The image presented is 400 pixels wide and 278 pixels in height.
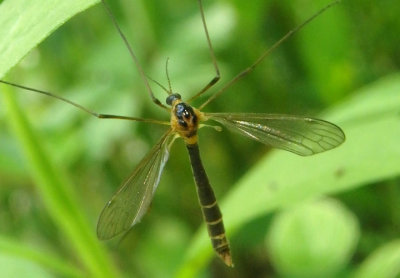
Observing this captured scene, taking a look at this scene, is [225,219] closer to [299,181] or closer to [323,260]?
[299,181]

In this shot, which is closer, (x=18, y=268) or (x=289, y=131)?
(x=289, y=131)

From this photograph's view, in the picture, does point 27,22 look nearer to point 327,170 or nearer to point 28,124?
point 28,124

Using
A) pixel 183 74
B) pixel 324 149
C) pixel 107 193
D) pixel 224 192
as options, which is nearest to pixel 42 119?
pixel 107 193

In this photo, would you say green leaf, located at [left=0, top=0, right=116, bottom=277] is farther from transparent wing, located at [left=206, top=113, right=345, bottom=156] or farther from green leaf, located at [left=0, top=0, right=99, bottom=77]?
transparent wing, located at [left=206, top=113, right=345, bottom=156]

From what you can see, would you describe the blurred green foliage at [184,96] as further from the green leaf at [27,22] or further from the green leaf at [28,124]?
the green leaf at [27,22]

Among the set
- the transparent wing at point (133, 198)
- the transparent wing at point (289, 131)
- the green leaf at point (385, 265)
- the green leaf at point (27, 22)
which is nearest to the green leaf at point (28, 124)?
the green leaf at point (27, 22)

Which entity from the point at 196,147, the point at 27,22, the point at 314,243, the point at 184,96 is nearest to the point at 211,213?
the point at 196,147

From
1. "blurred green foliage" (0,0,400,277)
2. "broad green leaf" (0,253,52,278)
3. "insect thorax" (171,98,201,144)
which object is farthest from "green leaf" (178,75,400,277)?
"blurred green foliage" (0,0,400,277)
